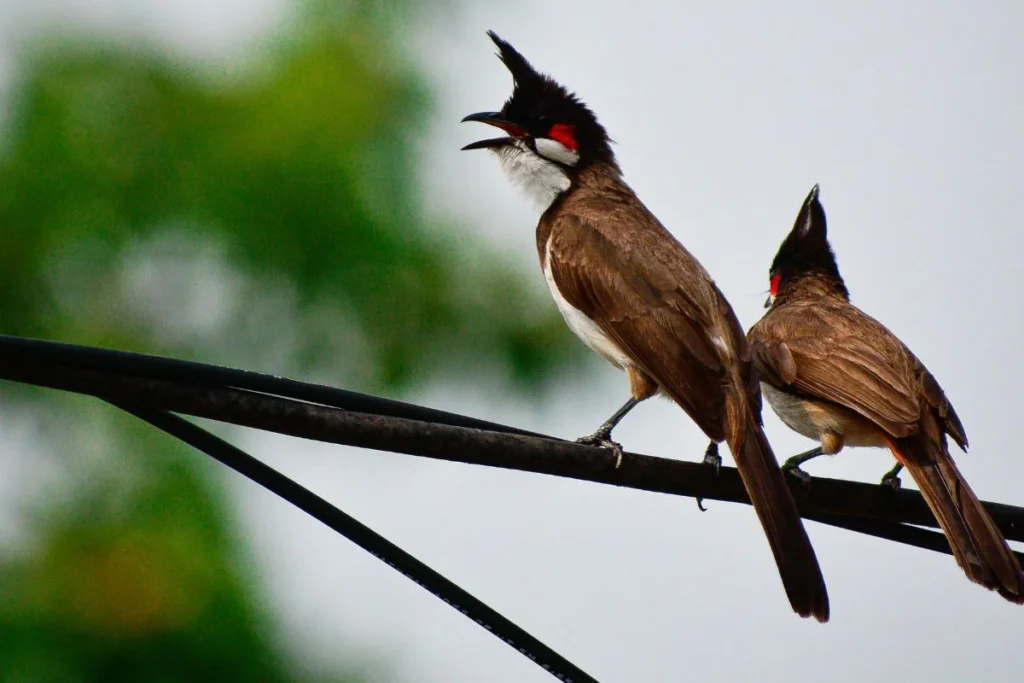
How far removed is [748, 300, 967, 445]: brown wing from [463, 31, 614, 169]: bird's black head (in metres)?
1.16

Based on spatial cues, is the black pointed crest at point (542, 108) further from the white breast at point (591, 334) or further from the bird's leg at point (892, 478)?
the bird's leg at point (892, 478)

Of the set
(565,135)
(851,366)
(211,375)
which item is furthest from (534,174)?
(211,375)

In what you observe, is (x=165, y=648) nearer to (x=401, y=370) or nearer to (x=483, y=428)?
(x=401, y=370)

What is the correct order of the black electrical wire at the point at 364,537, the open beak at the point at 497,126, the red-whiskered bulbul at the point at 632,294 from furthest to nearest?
the open beak at the point at 497,126, the red-whiskered bulbul at the point at 632,294, the black electrical wire at the point at 364,537

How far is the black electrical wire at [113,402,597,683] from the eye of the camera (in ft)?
8.53

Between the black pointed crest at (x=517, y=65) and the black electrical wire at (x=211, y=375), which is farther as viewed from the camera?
the black pointed crest at (x=517, y=65)

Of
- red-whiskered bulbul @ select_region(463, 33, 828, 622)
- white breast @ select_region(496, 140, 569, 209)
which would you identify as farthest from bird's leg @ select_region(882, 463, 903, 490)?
white breast @ select_region(496, 140, 569, 209)

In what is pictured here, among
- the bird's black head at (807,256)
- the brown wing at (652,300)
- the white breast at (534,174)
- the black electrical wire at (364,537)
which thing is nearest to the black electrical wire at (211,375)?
the black electrical wire at (364,537)

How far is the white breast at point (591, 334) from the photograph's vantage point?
5.06 meters

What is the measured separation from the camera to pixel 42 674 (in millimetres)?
6750

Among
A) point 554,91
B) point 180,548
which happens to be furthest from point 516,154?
point 180,548

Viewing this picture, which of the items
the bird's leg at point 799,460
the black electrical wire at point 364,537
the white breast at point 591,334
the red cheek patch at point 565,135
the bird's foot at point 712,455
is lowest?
the black electrical wire at point 364,537

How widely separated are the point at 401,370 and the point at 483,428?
584 centimetres

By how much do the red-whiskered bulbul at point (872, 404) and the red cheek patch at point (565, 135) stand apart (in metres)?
1.19
